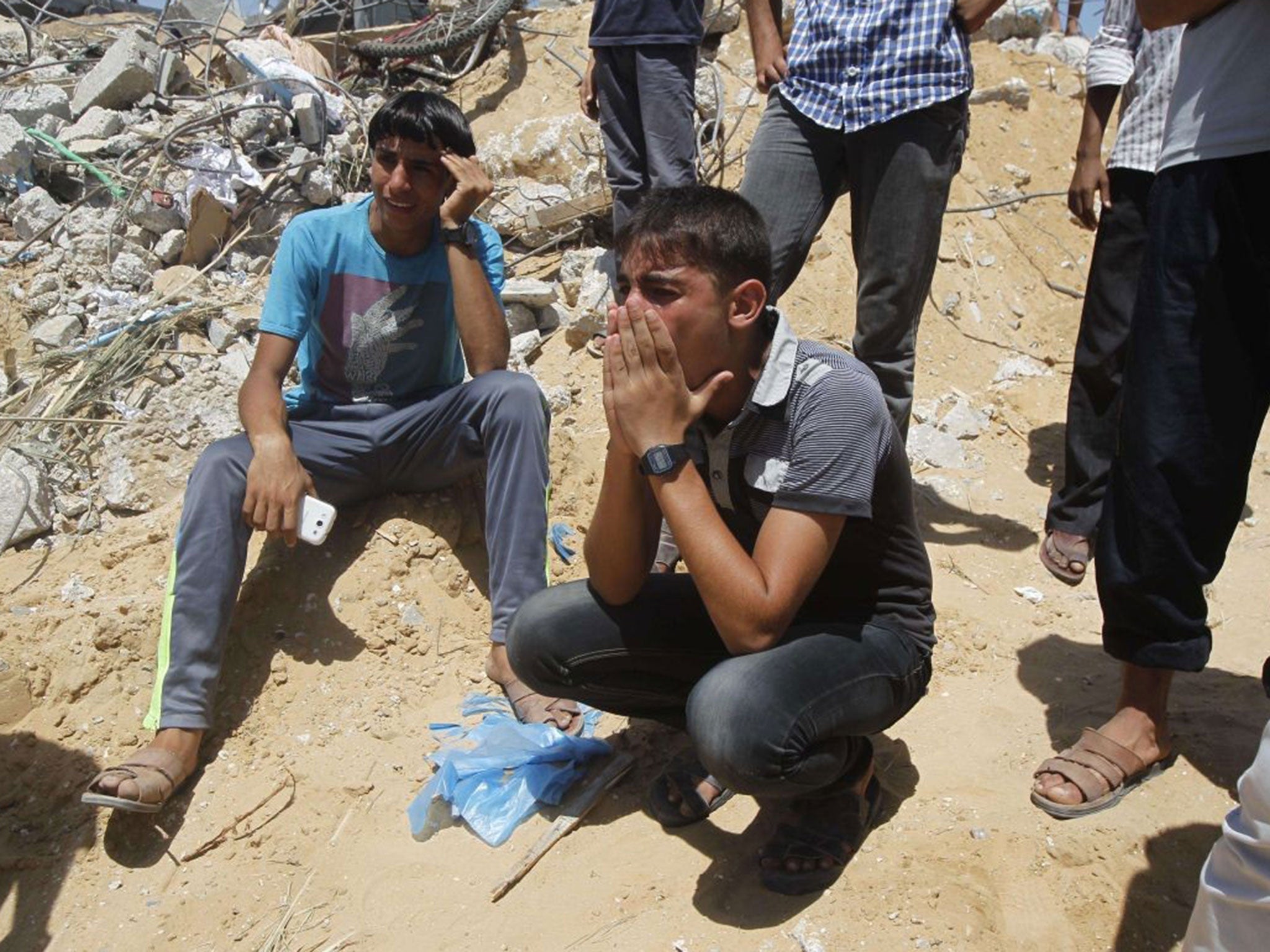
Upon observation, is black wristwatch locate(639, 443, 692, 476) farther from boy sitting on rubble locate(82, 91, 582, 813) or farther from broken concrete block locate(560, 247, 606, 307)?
broken concrete block locate(560, 247, 606, 307)

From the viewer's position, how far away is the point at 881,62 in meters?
3.08

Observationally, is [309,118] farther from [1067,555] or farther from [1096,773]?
[1096,773]

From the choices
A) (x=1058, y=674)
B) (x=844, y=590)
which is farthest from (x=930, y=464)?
(x=844, y=590)

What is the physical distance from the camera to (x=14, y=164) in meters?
5.78

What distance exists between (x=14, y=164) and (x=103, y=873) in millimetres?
4528

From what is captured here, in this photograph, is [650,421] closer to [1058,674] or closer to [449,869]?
[449,869]

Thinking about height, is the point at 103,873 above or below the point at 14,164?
below

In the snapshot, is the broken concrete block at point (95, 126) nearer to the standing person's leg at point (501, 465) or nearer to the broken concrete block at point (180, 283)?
the broken concrete block at point (180, 283)

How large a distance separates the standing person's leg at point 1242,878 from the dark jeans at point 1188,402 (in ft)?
2.76

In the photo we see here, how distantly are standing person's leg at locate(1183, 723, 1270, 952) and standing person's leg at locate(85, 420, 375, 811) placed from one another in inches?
89.0

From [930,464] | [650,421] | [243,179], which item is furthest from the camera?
[243,179]

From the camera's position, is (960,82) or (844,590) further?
(960,82)

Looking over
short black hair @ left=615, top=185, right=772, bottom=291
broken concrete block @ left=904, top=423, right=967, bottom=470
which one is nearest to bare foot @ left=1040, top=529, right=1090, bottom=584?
broken concrete block @ left=904, top=423, right=967, bottom=470

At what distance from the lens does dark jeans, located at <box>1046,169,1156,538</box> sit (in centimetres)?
330
